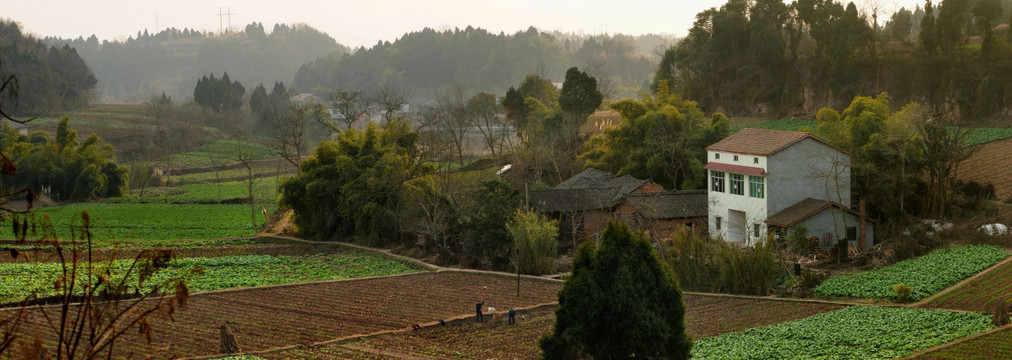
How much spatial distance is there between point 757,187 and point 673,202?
3.51 metres

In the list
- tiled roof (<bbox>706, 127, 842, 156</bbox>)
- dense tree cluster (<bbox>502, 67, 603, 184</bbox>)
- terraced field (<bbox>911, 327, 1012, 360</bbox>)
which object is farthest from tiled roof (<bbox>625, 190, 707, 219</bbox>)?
terraced field (<bbox>911, 327, 1012, 360</bbox>)

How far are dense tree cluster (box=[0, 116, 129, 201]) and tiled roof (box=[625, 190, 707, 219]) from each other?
33713mm

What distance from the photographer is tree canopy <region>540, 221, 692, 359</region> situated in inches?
597

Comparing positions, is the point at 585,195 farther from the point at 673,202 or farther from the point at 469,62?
the point at 469,62

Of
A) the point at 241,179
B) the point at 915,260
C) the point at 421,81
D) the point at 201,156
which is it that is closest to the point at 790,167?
the point at 915,260

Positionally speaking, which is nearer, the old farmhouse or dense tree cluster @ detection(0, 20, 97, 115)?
the old farmhouse

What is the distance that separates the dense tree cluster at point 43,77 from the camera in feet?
278

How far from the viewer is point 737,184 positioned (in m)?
34.1

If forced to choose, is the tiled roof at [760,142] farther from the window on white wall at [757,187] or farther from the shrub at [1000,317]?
the shrub at [1000,317]

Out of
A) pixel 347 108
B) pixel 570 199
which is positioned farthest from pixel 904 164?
pixel 347 108

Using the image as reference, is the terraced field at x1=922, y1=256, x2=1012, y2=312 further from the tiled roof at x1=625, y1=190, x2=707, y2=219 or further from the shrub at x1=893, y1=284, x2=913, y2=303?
the tiled roof at x1=625, y1=190, x2=707, y2=219

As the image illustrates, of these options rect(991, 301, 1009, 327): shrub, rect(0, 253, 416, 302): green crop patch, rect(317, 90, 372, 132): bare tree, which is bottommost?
rect(0, 253, 416, 302): green crop patch

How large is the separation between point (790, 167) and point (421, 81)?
9463cm

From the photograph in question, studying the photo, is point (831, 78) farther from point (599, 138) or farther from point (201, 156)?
point (201, 156)
